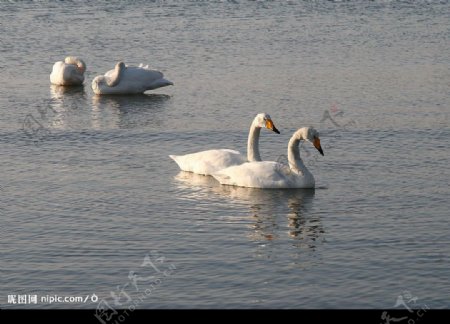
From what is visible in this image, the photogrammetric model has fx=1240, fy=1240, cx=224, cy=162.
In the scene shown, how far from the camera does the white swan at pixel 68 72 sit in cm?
2528

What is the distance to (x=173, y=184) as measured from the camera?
1725 cm

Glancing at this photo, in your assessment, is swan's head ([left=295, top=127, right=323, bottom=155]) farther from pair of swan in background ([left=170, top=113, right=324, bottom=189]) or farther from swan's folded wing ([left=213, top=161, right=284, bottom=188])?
swan's folded wing ([left=213, top=161, right=284, bottom=188])

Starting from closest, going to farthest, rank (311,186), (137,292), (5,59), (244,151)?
(137,292)
(311,186)
(244,151)
(5,59)

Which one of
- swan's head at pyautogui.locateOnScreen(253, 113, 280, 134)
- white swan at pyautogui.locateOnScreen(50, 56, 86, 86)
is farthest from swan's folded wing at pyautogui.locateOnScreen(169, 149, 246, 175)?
white swan at pyautogui.locateOnScreen(50, 56, 86, 86)

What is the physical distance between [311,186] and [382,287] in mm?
4522

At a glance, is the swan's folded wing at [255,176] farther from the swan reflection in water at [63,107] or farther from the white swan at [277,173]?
the swan reflection in water at [63,107]

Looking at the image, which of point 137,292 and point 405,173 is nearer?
point 137,292

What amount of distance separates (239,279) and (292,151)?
15.7 feet

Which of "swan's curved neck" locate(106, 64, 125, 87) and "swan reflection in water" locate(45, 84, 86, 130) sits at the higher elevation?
"swan's curved neck" locate(106, 64, 125, 87)

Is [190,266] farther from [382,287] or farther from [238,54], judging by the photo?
[238,54]

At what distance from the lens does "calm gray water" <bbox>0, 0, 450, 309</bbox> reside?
1280 centimetres

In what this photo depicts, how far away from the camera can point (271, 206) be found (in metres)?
16.2
